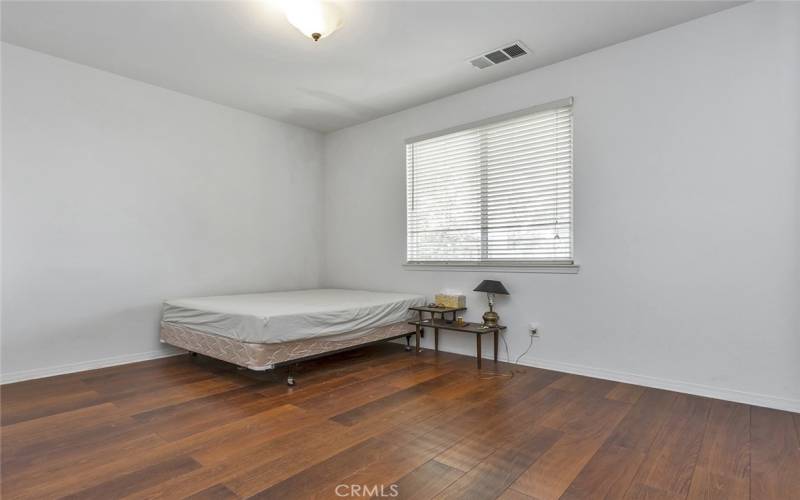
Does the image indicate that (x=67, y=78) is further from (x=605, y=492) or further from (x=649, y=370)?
(x=649, y=370)

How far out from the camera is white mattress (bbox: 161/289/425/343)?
117 inches

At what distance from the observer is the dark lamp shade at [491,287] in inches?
143

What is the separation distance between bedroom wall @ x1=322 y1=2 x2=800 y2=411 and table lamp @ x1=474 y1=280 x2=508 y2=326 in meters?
0.15

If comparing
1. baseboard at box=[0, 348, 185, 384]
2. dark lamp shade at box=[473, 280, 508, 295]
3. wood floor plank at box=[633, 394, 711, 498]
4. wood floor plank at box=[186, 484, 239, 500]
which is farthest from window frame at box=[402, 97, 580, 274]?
wood floor plank at box=[186, 484, 239, 500]

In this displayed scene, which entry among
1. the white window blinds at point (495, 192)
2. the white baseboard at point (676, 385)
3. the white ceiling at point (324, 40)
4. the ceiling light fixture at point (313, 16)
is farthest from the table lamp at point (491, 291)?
the ceiling light fixture at point (313, 16)

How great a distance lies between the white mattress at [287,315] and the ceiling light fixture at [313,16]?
1961 mm

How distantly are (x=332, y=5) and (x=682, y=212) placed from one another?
2796 millimetres

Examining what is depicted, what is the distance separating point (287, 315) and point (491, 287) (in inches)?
69.7

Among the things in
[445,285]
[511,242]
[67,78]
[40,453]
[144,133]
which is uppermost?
[67,78]

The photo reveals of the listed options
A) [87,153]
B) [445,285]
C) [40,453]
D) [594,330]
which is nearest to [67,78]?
[87,153]

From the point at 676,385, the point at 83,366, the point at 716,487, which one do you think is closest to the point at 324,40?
the point at 83,366

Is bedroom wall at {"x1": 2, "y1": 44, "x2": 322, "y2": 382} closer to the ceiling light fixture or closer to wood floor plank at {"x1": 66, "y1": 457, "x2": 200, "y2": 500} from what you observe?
the ceiling light fixture

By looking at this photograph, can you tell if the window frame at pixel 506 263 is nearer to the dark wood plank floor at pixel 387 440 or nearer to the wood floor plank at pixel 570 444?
the dark wood plank floor at pixel 387 440

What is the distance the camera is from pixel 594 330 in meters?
3.30
